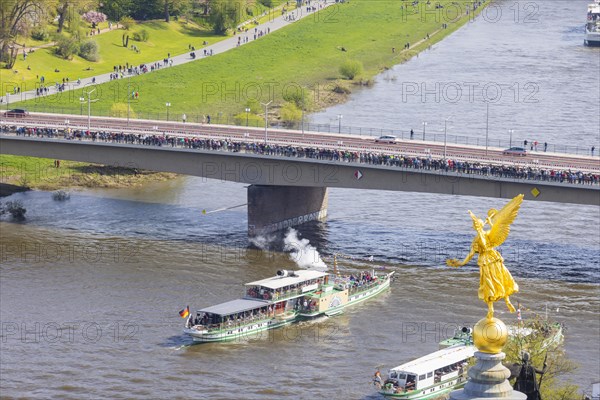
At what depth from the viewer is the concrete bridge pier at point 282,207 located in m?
118

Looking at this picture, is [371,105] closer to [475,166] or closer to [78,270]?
[475,166]

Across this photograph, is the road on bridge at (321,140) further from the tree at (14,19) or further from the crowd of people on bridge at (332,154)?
the tree at (14,19)

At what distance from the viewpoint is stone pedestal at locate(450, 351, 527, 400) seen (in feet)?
128

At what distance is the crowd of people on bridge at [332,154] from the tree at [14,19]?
5010 centimetres

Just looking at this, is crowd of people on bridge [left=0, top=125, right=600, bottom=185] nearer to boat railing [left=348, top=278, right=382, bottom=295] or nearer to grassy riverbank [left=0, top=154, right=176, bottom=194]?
grassy riverbank [left=0, top=154, right=176, bottom=194]

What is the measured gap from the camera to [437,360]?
8294cm

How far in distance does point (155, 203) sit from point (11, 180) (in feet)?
55.3

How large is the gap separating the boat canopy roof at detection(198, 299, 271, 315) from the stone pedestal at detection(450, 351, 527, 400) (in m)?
53.1

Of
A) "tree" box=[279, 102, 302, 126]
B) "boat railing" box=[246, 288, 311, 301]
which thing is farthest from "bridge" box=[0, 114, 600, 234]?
"tree" box=[279, 102, 302, 126]

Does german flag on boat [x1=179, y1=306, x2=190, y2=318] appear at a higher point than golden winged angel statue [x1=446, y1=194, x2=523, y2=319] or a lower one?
lower

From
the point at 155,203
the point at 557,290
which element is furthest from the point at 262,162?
the point at 557,290

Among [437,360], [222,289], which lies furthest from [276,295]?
[437,360]

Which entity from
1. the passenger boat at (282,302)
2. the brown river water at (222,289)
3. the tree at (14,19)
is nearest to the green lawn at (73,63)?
the tree at (14,19)

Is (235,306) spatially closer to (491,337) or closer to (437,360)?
(437,360)
